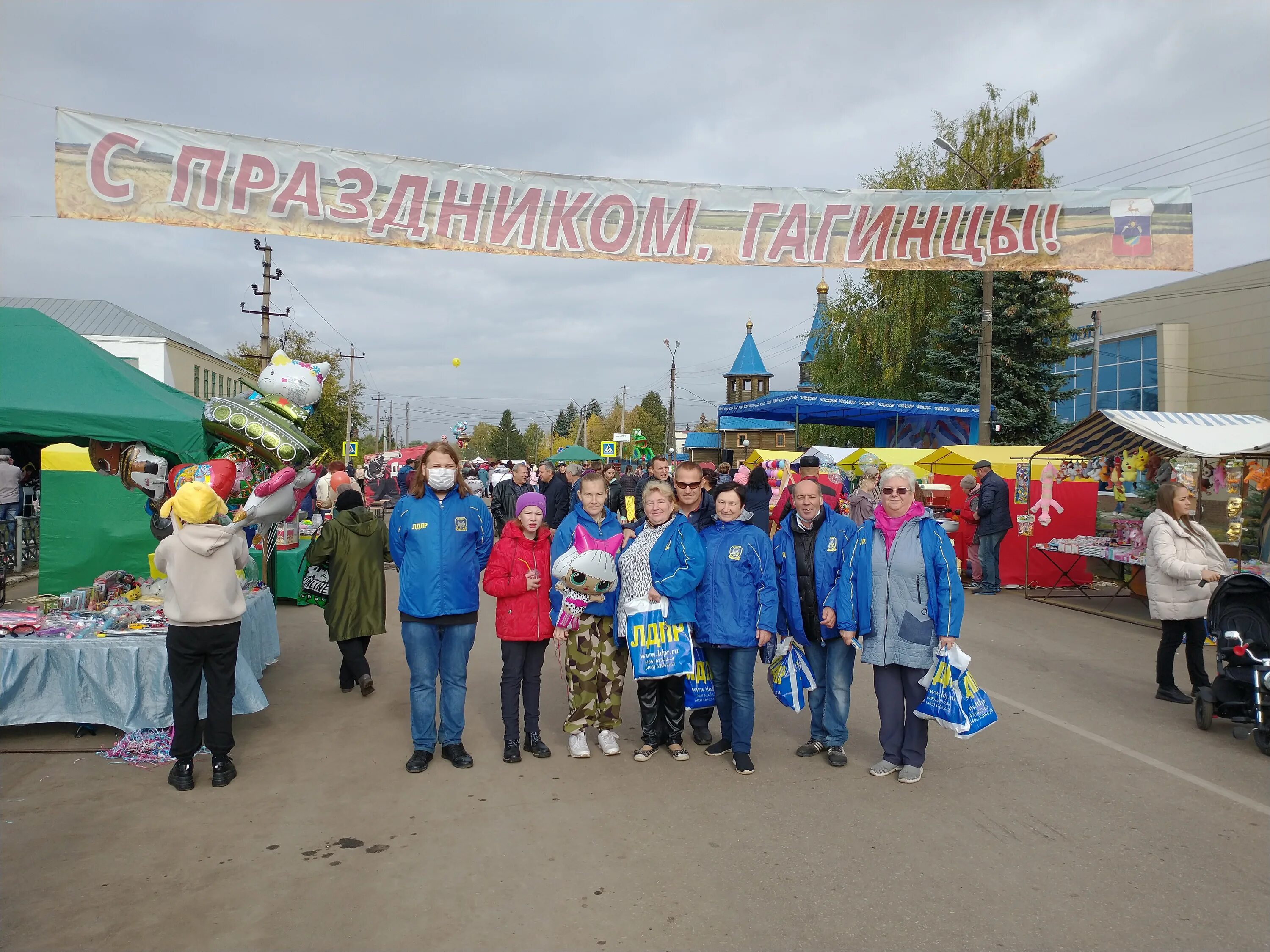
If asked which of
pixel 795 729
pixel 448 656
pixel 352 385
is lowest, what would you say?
pixel 795 729

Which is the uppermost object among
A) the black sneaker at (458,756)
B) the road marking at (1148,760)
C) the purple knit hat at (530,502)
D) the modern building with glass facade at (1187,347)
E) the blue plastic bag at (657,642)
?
the modern building with glass facade at (1187,347)

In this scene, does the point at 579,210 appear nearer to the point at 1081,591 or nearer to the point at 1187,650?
the point at 1187,650

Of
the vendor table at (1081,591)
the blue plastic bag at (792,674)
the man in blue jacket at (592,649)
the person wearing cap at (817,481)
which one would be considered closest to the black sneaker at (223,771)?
the man in blue jacket at (592,649)

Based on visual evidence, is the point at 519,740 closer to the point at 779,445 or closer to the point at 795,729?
the point at 795,729

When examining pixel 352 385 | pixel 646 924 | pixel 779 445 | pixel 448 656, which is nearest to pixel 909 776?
pixel 646 924

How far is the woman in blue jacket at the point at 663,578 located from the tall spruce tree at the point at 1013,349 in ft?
74.1

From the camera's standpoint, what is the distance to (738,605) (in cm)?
490

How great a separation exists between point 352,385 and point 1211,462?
44197 millimetres

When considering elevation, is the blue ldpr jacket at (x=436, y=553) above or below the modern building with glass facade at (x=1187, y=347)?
below

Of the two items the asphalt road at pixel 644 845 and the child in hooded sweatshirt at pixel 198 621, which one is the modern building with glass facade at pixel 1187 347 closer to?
the asphalt road at pixel 644 845

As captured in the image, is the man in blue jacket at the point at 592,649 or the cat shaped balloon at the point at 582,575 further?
the man in blue jacket at the point at 592,649

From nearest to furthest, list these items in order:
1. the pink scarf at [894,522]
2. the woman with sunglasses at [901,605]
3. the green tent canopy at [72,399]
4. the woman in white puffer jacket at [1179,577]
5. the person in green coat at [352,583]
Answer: the woman with sunglasses at [901,605], the pink scarf at [894,522], the green tent canopy at [72,399], the woman in white puffer jacket at [1179,577], the person in green coat at [352,583]

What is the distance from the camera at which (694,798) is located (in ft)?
14.7

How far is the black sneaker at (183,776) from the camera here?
14.9 ft
